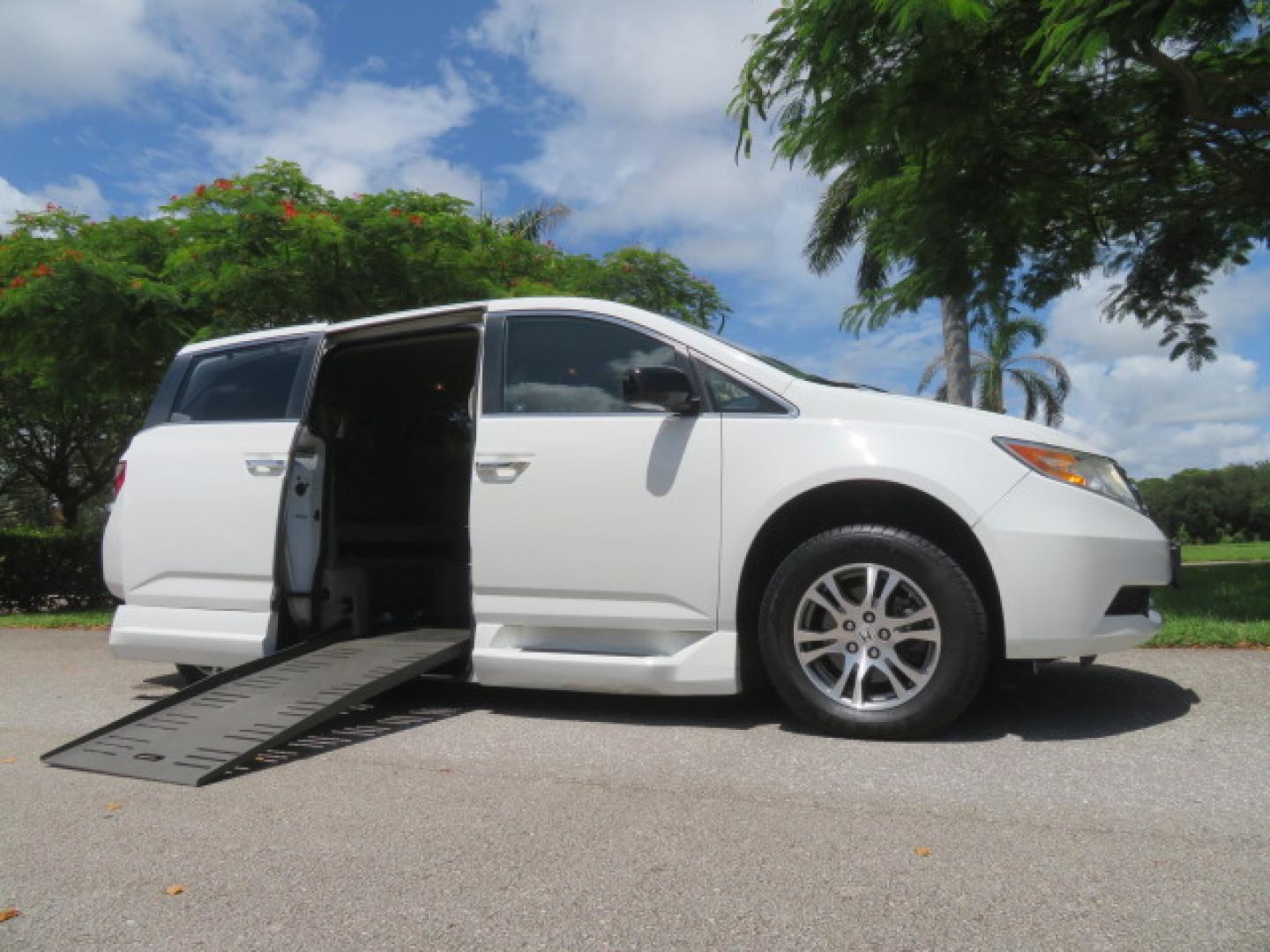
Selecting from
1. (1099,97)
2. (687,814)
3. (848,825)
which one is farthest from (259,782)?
(1099,97)

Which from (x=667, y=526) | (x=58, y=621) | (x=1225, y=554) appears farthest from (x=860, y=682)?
(x=1225, y=554)

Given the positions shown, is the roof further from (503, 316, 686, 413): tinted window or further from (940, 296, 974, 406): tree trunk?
(940, 296, 974, 406): tree trunk

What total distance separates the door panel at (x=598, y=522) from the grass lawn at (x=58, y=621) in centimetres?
827

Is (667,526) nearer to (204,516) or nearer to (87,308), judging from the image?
(204,516)

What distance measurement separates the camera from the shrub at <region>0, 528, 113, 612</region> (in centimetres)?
1363

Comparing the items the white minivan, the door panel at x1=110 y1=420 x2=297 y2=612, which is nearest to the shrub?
the white minivan

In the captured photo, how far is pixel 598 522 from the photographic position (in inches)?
163

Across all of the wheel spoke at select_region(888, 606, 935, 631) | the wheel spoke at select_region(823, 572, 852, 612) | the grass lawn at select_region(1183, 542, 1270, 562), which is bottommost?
the grass lawn at select_region(1183, 542, 1270, 562)

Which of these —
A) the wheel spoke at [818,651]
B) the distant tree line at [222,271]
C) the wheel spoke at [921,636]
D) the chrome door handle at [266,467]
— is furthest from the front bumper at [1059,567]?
the distant tree line at [222,271]

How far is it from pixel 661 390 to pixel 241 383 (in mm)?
2548

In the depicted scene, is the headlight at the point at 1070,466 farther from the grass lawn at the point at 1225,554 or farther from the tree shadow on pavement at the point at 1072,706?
the grass lawn at the point at 1225,554

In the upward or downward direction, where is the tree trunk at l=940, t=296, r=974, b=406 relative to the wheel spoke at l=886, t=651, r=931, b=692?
upward

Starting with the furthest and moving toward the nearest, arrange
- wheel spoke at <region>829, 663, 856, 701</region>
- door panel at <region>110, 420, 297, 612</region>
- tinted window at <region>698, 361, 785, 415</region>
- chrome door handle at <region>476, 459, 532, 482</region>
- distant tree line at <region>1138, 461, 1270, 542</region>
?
1. distant tree line at <region>1138, 461, 1270, 542</region>
2. door panel at <region>110, 420, 297, 612</region>
3. chrome door handle at <region>476, 459, 532, 482</region>
4. tinted window at <region>698, 361, 785, 415</region>
5. wheel spoke at <region>829, 663, 856, 701</region>

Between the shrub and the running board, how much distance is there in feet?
37.3
